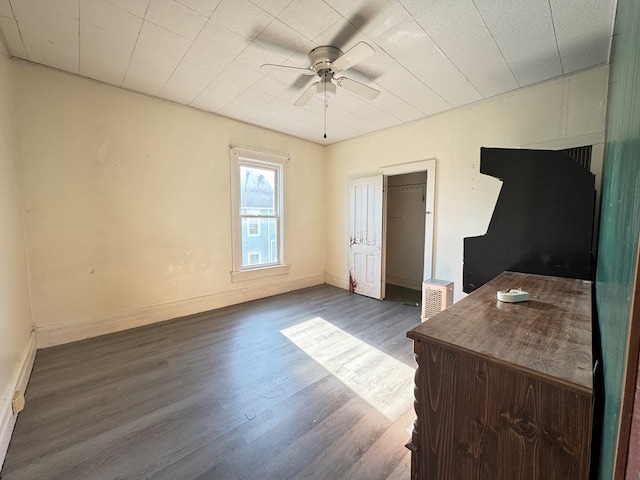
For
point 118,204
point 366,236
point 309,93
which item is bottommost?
point 366,236

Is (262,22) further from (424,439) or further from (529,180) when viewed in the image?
(424,439)

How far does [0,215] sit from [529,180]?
12.6 feet

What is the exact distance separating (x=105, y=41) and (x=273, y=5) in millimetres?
1427

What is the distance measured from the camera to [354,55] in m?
1.88

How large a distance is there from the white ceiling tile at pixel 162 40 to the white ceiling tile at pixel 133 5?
0.32ft

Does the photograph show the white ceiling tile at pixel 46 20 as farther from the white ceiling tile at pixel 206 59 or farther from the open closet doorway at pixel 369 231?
the open closet doorway at pixel 369 231

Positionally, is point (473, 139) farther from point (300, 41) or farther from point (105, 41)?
point (105, 41)

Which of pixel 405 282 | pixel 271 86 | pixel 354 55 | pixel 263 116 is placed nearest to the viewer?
pixel 354 55

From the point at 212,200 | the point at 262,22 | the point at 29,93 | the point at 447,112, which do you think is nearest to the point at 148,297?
the point at 212,200

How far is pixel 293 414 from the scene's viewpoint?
1.74 metres

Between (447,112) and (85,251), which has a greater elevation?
(447,112)

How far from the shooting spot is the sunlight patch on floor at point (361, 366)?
1.90 metres

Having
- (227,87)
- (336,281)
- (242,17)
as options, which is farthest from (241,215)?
(242,17)

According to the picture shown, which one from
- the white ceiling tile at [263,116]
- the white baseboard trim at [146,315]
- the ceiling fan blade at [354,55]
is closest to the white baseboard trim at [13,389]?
the white baseboard trim at [146,315]
